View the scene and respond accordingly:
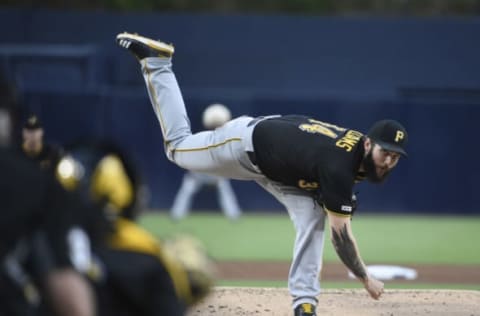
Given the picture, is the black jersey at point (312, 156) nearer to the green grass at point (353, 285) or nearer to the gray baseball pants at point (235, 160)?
the gray baseball pants at point (235, 160)

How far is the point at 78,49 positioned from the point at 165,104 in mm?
12032

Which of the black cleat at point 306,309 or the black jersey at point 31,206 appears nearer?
the black jersey at point 31,206

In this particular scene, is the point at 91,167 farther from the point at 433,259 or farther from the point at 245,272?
the point at 433,259

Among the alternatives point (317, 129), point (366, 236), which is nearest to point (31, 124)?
point (317, 129)

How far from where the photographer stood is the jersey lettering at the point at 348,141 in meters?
6.43

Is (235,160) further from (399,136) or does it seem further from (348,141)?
(399,136)

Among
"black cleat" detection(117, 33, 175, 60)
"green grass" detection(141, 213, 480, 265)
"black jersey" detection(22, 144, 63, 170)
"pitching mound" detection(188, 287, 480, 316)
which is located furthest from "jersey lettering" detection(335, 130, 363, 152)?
"green grass" detection(141, 213, 480, 265)

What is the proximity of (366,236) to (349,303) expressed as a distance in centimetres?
651

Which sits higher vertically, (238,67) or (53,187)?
(53,187)

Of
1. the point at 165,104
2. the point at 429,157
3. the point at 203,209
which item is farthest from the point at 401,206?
the point at 165,104

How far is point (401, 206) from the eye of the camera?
17094 millimetres

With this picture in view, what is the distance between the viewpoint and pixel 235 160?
6.98m

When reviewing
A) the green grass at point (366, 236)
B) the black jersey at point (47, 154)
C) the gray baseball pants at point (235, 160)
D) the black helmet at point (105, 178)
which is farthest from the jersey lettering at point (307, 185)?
the green grass at point (366, 236)

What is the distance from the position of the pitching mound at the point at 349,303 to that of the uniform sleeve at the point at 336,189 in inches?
44.9
